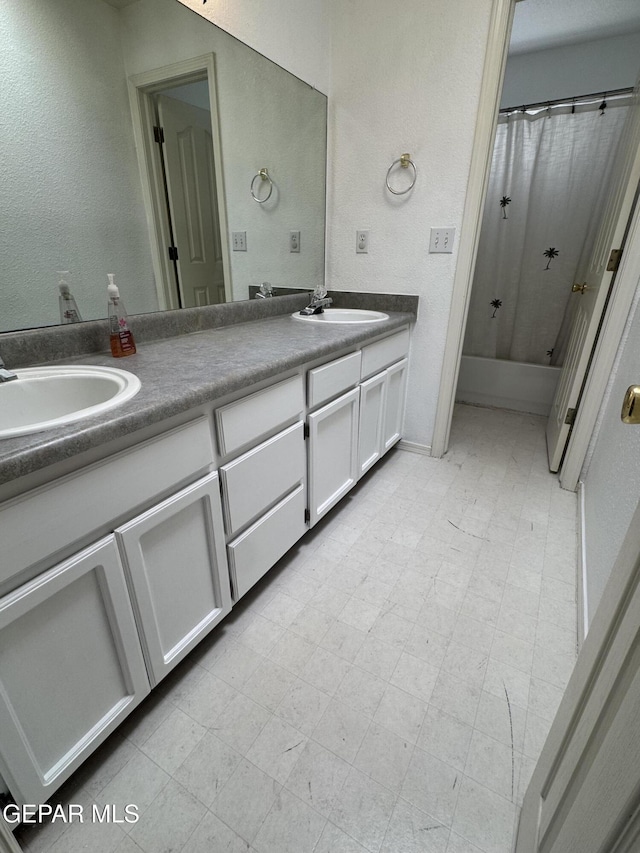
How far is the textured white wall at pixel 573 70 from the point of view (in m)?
2.45

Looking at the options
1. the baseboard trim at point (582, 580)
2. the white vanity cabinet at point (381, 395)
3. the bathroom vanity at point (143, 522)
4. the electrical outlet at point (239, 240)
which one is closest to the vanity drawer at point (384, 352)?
the white vanity cabinet at point (381, 395)

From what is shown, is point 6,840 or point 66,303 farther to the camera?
point 66,303

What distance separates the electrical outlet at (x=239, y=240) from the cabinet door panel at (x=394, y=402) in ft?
2.69

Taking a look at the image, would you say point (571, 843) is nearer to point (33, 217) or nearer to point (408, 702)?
point (408, 702)

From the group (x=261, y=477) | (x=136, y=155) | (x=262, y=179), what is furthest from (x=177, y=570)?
(x=262, y=179)

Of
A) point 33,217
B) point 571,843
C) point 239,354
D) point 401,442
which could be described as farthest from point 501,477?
point 33,217

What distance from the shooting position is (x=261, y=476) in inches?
44.8

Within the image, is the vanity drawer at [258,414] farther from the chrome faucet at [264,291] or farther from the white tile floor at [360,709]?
the chrome faucet at [264,291]

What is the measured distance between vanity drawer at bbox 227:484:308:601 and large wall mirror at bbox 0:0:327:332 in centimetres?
78

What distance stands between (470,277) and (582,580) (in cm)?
134

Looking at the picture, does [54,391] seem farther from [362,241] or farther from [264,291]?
[362,241]

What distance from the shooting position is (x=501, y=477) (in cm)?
205

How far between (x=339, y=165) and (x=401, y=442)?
1471 millimetres

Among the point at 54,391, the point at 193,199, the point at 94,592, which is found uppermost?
the point at 193,199
